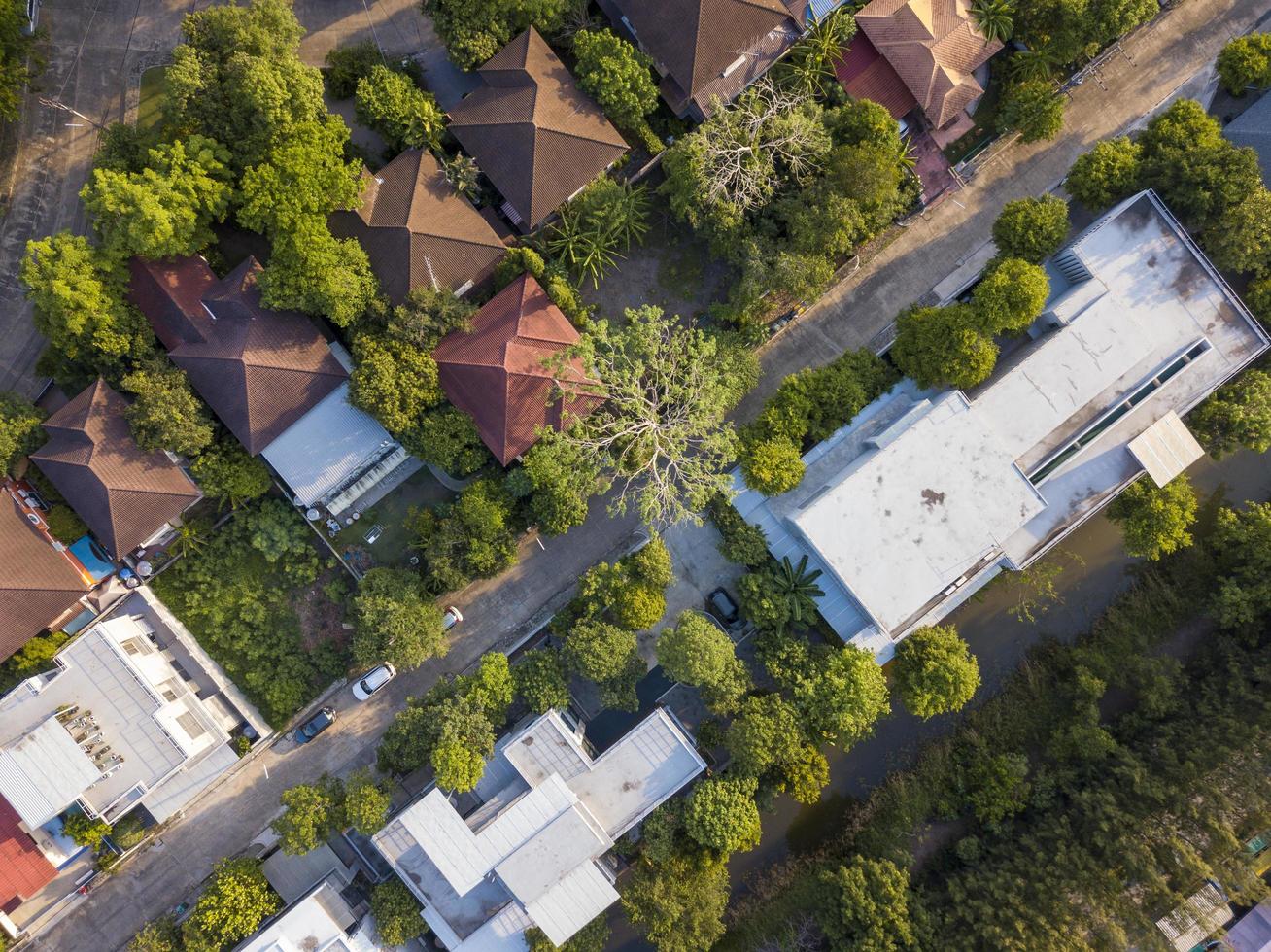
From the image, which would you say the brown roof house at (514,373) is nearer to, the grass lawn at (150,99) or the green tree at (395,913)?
the grass lawn at (150,99)

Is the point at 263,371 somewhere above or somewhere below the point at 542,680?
above

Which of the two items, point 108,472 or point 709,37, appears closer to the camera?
point 108,472

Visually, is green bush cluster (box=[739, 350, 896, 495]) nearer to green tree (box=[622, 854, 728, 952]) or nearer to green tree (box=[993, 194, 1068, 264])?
green tree (box=[993, 194, 1068, 264])

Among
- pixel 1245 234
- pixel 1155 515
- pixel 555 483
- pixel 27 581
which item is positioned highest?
pixel 27 581

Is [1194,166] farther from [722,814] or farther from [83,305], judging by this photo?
[83,305]

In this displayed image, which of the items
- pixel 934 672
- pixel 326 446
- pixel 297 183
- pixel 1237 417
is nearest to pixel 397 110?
pixel 297 183

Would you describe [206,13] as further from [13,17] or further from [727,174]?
[727,174]
